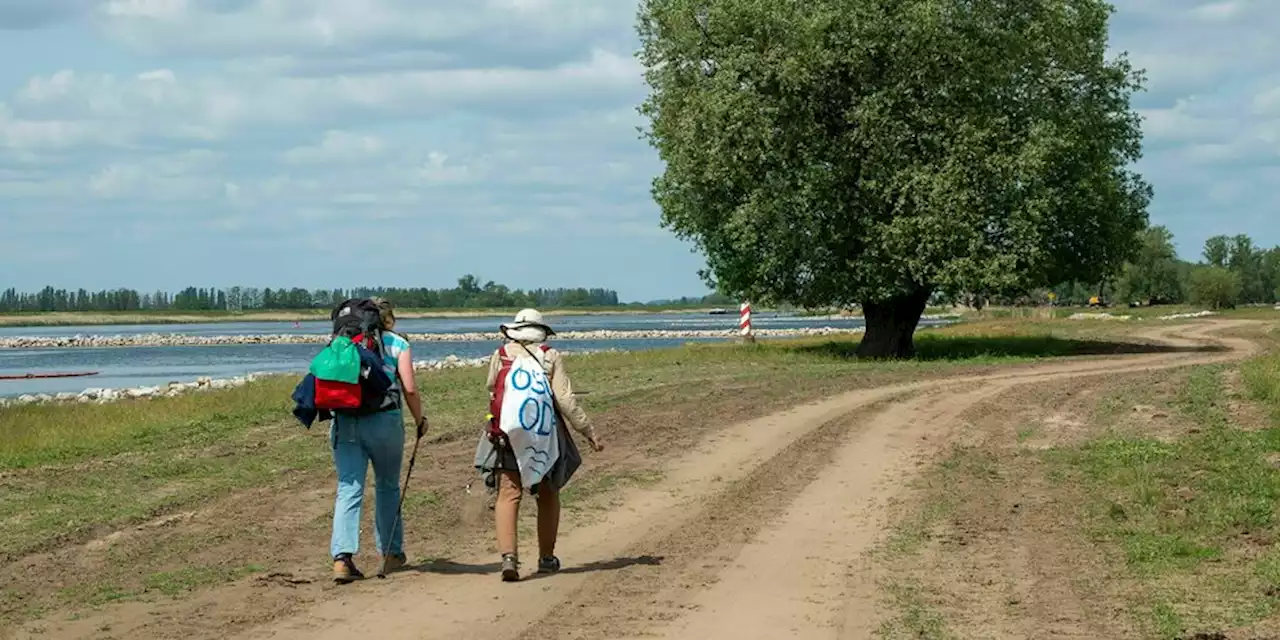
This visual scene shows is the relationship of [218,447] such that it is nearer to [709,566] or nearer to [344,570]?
[344,570]

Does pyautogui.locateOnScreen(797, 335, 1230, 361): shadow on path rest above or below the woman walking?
below

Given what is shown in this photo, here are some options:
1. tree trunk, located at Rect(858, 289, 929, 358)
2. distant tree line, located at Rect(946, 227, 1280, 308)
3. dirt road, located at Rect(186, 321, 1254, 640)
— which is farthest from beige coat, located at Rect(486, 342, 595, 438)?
distant tree line, located at Rect(946, 227, 1280, 308)

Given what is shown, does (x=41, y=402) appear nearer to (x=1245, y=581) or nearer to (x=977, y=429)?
(x=977, y=429)

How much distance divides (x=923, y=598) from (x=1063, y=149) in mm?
29467

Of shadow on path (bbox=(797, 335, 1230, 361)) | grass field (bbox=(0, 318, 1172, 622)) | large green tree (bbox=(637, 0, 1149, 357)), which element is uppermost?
Answer: large green tree (bbox=(637, 0, 1149, 357))

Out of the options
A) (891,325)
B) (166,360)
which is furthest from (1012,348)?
(166,360)

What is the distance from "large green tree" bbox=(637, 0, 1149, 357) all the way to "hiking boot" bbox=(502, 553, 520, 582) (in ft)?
87.5

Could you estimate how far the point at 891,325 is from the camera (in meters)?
41.0

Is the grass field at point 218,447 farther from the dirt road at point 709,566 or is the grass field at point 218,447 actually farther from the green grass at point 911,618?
the green grass at point 911,618

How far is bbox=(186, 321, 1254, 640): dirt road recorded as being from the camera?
8930 mm

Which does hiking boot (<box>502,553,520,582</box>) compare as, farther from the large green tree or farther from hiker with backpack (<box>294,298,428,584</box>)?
the large green tree

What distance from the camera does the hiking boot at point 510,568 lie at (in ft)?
34.0

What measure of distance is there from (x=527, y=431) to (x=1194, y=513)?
623 cm

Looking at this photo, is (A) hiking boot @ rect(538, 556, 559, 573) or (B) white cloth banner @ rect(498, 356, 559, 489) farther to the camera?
(A) hiking boot @ rect(538, 556, 559, 573)
